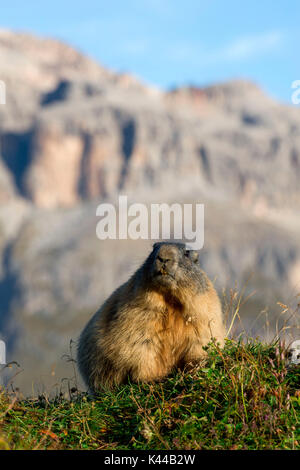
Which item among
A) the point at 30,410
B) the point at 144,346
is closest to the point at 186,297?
the point at 144,346

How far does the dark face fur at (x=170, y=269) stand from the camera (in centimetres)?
838

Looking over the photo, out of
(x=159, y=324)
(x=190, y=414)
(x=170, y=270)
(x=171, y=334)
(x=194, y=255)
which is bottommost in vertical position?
(x=190, y=414)

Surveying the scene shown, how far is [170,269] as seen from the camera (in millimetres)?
8414

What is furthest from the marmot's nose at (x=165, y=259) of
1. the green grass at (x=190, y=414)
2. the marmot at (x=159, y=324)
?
the green grass at (x=190, y=414)

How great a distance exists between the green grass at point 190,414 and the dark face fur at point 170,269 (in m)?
A: 1.09

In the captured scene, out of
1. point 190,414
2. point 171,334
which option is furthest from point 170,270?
point 190,414

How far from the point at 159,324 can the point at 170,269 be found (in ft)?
2.87

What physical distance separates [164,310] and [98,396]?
162cm

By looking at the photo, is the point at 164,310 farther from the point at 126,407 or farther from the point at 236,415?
the point at 236,415

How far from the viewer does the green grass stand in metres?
6.34

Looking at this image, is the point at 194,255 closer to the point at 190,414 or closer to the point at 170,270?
the point at 170,270

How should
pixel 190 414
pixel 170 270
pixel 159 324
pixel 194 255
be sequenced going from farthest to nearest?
1. pixel 194 255
2. pixel 159 324
3. pixel 170 270
4. pixel 190 414

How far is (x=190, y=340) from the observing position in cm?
858

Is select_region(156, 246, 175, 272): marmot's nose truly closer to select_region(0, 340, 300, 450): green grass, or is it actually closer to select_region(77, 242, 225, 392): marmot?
select_region(77, 242, 225, 392): marmot
